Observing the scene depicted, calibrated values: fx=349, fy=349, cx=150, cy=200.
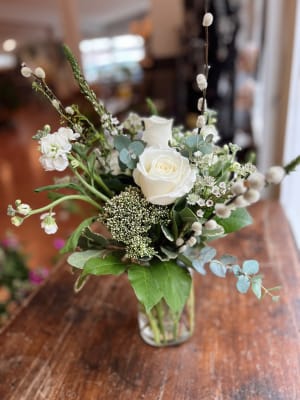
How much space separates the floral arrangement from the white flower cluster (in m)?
0.87

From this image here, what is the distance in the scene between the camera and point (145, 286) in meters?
0.56

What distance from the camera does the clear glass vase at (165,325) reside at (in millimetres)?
706

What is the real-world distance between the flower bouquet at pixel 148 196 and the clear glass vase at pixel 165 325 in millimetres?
122

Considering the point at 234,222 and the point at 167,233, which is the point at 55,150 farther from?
the point at 234,222

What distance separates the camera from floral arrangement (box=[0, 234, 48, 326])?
4.32 feet

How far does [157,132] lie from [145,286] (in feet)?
0.86

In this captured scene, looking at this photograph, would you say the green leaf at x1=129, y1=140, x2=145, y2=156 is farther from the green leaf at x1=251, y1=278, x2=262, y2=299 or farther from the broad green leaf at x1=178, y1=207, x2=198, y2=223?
the green leaf at x1=251, y1=278, x2=262, y2=299

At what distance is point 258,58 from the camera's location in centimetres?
223

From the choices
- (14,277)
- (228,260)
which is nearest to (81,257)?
(228,260)

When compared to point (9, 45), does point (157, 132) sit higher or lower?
lower

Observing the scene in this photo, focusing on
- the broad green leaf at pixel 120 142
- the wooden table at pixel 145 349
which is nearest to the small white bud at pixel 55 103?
the broad green leaf at pixel 120 142

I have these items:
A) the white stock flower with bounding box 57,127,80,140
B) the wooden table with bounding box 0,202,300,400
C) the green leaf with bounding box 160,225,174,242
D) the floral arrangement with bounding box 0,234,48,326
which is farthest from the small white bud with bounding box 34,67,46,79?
the floral arrangement with bounding box 0,234,48,326

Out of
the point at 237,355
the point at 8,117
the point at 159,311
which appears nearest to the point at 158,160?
the point at 159,311

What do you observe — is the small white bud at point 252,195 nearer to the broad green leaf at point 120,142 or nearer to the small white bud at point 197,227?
the small white bud at point 197,227
